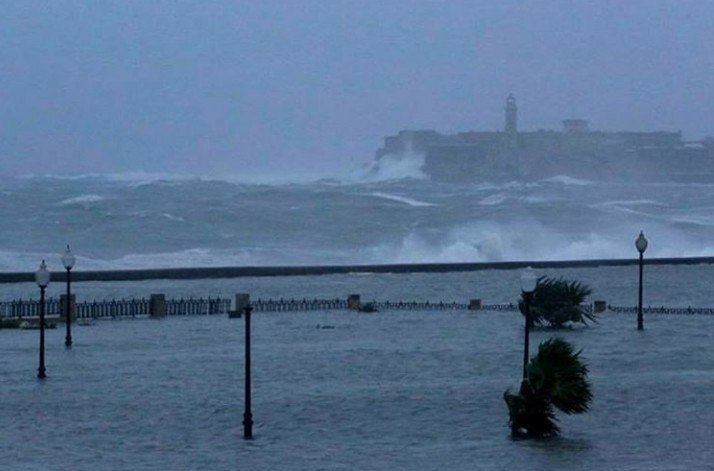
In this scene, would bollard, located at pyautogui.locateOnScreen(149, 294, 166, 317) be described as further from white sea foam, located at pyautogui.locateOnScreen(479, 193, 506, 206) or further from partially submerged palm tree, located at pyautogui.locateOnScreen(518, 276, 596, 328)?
white sea foam, located at pyautogui.locateOnScreen(479, 193, 506, 206)

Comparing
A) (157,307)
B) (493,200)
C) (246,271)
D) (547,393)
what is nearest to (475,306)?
(157,307)

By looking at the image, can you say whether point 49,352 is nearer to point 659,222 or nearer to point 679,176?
point 659,222

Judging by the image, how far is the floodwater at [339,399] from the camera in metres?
15.0

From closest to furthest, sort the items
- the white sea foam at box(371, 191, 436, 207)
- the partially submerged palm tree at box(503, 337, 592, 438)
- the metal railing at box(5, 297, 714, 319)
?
the partially submerged palm tree at box(503, 337, 592, 438) < the metal railing at box(5, 297, 714, 319) < the white sea foam at box(371, 191, 436, 207)

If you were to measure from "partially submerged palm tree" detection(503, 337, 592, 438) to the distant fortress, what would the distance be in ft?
446

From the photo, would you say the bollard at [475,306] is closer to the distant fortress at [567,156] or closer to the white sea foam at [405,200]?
the white sea foam at [405,200]

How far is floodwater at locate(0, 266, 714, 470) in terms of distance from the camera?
15008mm

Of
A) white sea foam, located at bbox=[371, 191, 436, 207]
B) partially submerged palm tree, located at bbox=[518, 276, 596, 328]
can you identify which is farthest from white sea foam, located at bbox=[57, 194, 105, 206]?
partially submerged palm tree, located at bbox=[518, 276, 596, 328]

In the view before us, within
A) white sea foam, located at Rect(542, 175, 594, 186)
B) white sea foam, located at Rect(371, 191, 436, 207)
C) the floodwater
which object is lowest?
the floodwater

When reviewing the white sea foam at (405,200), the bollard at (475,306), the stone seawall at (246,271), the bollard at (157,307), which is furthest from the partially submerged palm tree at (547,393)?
the white sea foam at (405,200)

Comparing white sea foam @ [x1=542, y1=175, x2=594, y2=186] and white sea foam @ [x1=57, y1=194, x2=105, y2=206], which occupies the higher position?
white sea foam @ [x1=542, y1=175, x2=594, y2=186]

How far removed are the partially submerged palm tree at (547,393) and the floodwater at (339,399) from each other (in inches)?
9.0

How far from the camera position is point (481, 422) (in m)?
17.1

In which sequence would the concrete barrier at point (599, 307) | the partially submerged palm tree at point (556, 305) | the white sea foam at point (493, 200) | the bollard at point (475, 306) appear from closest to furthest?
1. the partially submerged palm tree at point (556, 305)
2. the concrete barrier at point (599, 307)
3. the bollard at point (475, 306)
4. the white sea foam at point (493, 200)
